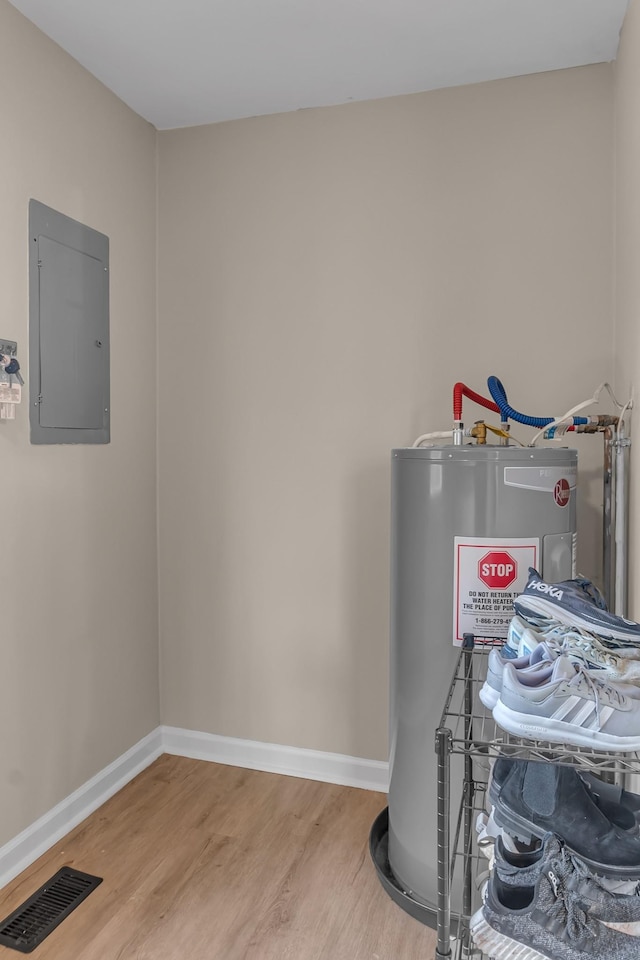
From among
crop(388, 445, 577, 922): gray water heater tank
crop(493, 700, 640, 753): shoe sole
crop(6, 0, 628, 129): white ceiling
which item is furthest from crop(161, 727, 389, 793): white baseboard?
crop(6, 0, 628, 129): white ceiling

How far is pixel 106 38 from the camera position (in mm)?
2039

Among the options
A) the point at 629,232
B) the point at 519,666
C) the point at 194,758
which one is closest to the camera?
the point at 519,666

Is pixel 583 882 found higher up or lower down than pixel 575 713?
lower down

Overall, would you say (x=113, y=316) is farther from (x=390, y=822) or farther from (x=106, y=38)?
(x=390, y=822)

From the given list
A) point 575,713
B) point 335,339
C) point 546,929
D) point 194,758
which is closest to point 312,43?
point 335,339

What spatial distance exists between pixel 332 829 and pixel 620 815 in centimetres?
134

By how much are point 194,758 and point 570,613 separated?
198cm

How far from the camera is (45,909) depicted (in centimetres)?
181

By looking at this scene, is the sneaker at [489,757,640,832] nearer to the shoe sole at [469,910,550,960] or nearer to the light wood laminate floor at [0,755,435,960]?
the shoe sole at [469,910,550,960]

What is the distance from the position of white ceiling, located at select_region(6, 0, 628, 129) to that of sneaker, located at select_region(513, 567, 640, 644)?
1.63 m

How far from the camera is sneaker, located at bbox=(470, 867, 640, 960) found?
0.92 m

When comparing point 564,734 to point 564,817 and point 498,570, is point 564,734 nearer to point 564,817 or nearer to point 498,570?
point 564,817

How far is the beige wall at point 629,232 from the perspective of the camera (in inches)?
65.7

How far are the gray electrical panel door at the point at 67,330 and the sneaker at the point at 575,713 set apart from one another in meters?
1.61
